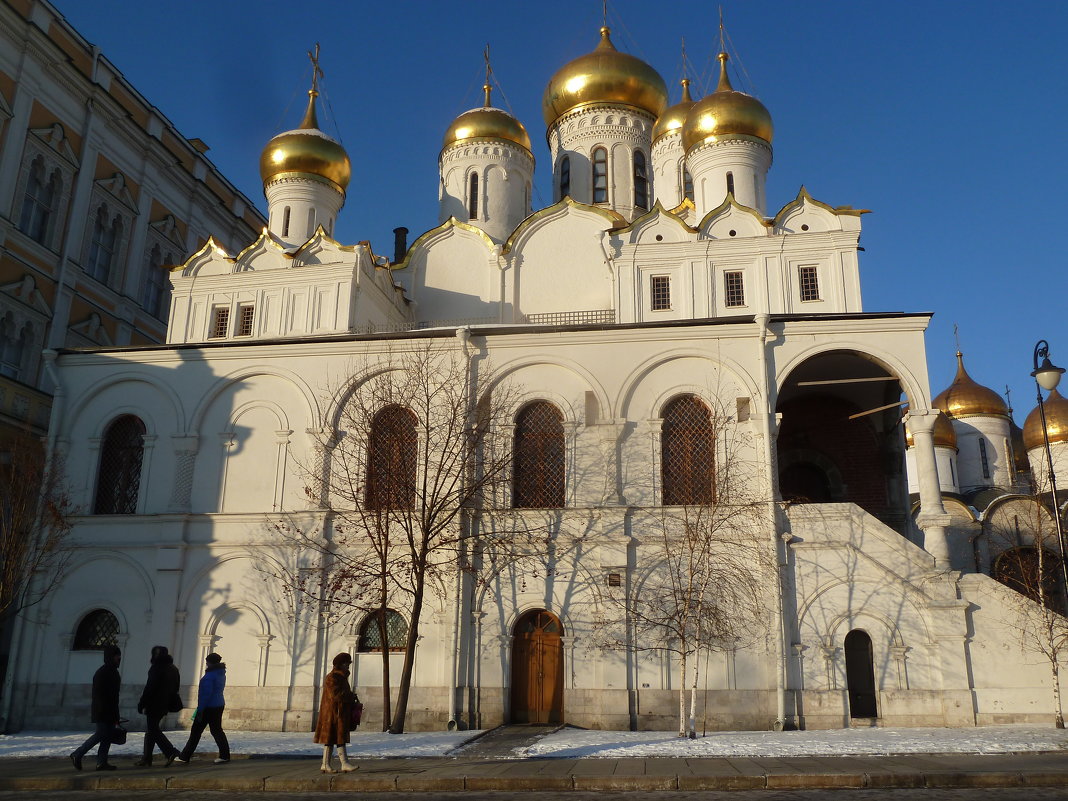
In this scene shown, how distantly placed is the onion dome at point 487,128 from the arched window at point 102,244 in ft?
32.7

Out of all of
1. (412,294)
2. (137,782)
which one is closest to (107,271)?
(412,294)

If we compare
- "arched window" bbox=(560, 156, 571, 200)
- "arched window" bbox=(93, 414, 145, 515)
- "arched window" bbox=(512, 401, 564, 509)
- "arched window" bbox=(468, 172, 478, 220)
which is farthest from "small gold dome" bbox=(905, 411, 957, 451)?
"arched window" bbox=(93, 414, 145, 515)

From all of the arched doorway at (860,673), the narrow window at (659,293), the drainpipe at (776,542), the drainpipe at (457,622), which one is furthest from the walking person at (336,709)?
Result: the narrow window at (659,293)

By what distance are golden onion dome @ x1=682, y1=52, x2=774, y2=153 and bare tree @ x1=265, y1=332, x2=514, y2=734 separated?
1036cm

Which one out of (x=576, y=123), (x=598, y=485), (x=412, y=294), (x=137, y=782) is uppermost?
(x=576, y=123)

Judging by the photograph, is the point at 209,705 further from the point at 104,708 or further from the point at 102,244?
the point at 102,244

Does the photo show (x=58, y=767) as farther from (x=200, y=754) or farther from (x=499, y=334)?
(x=499, y=334)

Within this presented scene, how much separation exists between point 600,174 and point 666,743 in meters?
19.6

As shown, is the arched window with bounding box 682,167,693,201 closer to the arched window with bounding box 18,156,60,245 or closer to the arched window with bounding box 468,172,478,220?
the arched window with bounding box 468,172,478,220

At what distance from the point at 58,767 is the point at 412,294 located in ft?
51.0

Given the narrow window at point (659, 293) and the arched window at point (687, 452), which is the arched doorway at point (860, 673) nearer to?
the arched window at point (687, 452)

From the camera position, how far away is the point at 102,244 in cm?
2698

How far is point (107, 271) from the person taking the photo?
27.1m

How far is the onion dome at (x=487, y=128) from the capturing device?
94.1 feet
